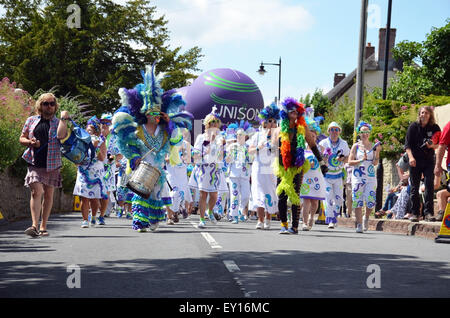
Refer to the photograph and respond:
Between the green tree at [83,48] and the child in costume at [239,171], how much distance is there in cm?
2217

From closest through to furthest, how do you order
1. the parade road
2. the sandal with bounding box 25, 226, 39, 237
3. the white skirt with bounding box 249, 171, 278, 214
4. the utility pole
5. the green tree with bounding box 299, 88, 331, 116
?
1. the parade road
2. the sandal with bounding box 25, 226, 39, 237
3. the white skirt with bounding box 249, 171, 278, 214
4. the utility pole
5. the green tree with bounding box 299, 88, 331, 116

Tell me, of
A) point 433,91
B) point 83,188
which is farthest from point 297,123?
point 433,91

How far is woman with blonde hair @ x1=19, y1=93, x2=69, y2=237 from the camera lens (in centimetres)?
1015

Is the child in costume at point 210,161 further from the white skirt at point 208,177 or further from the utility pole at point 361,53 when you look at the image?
the utility pole at point 361,53

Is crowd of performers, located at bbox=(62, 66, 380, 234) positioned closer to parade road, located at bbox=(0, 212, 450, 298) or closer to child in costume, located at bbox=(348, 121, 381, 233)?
child in costume, located at bbox=(348, 121, 381, 233)

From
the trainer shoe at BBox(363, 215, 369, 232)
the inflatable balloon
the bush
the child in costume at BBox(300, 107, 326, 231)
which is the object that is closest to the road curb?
the trainer shoe at BBox(363, 215, 369, 232)

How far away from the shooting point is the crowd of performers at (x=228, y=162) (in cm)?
1149

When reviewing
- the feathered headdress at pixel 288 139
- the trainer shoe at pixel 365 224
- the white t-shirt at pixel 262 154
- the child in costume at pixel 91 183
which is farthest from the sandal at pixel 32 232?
the trainer shoe at pixel 365 224

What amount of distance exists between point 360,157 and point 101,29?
29426 millimetres

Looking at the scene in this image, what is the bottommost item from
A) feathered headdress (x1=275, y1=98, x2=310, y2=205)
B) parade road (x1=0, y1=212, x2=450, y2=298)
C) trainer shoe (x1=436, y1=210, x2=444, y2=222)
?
parade road (x1=0, y1=212, x2=450, y2=298)

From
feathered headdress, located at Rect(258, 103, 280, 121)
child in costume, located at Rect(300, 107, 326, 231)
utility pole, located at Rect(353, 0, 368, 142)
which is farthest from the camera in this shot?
utility pole, located at Rect(353, 0, 368, 142)

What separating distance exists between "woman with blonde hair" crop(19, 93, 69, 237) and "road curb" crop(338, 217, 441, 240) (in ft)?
20.1
